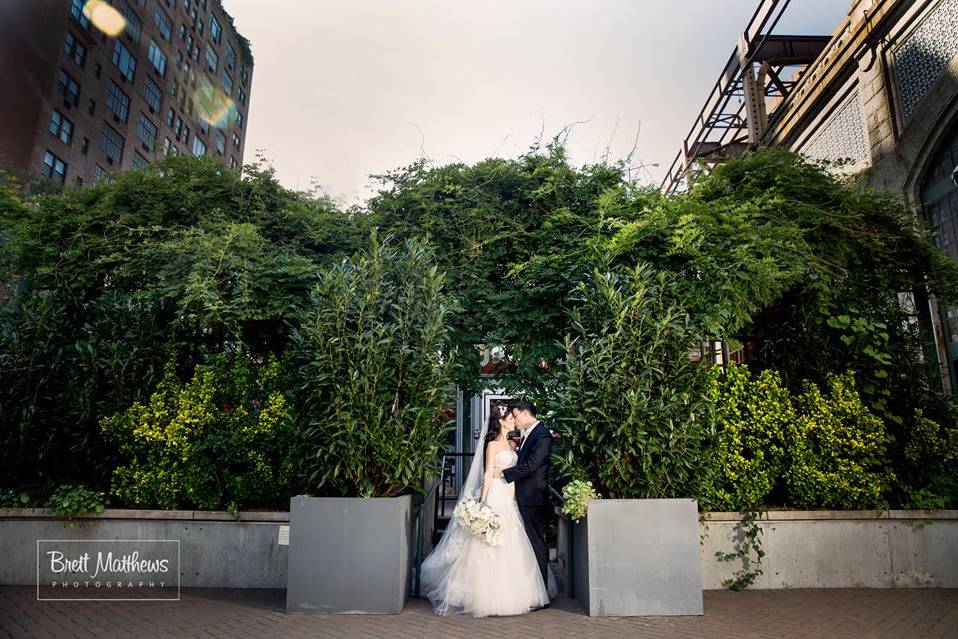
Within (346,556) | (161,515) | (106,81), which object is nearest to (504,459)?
(346,556)

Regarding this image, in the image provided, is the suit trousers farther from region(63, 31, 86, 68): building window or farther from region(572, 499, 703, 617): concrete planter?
region(63, 31, 86, 68): building window

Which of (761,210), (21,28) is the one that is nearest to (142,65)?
(21,28)

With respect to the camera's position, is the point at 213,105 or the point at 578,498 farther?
the point at 213,105

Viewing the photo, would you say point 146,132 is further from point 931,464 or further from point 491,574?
point 931,464

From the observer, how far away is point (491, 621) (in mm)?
5684

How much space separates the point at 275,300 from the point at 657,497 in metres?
5.96

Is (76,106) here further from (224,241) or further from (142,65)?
(224,241)

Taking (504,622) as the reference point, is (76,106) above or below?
above

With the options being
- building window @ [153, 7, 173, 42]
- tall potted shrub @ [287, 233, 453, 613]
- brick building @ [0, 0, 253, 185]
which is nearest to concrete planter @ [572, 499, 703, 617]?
tall potted shrub @ [287, 233, 453, 613]

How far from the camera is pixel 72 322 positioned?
876 cm

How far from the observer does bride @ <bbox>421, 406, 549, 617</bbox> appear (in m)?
5.91

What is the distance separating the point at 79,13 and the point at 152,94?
804cm

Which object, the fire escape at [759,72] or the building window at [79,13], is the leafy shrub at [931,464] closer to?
the fire escape at [759,72]

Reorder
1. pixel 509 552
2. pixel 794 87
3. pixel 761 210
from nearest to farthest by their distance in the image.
→ pixel 509 552
pixel 761 210
pixel 794 87
